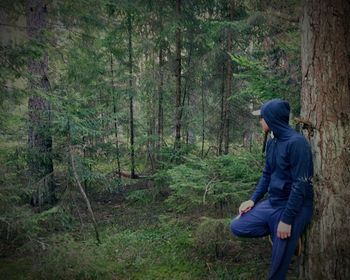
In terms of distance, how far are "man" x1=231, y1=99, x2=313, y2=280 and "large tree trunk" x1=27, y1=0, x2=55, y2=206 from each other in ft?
13.1

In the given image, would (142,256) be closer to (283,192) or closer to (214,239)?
(214,239)

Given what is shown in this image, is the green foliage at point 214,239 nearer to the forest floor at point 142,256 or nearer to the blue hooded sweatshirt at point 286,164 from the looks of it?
the forest floor at point 142,256

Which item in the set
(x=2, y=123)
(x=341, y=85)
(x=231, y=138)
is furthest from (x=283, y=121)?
(x=231, y=138)

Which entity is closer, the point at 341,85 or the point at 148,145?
the point at 341,85

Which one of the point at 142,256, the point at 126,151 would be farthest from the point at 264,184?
the point at 126,151

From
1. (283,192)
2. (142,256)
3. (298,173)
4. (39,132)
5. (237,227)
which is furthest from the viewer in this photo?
(39,132)

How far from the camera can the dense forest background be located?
5.52 metres

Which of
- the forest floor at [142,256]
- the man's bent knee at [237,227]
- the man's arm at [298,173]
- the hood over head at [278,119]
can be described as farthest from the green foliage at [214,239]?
the hood over head at [278,119]

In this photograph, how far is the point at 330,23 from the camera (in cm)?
416

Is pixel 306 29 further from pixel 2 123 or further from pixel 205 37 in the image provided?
pixel 205 37

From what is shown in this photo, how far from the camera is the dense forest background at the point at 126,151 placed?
5523 mm

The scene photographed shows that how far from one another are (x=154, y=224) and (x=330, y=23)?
5995 millimetres

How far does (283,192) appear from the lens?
421 centimetres

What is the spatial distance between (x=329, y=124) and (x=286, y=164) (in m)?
0.79
